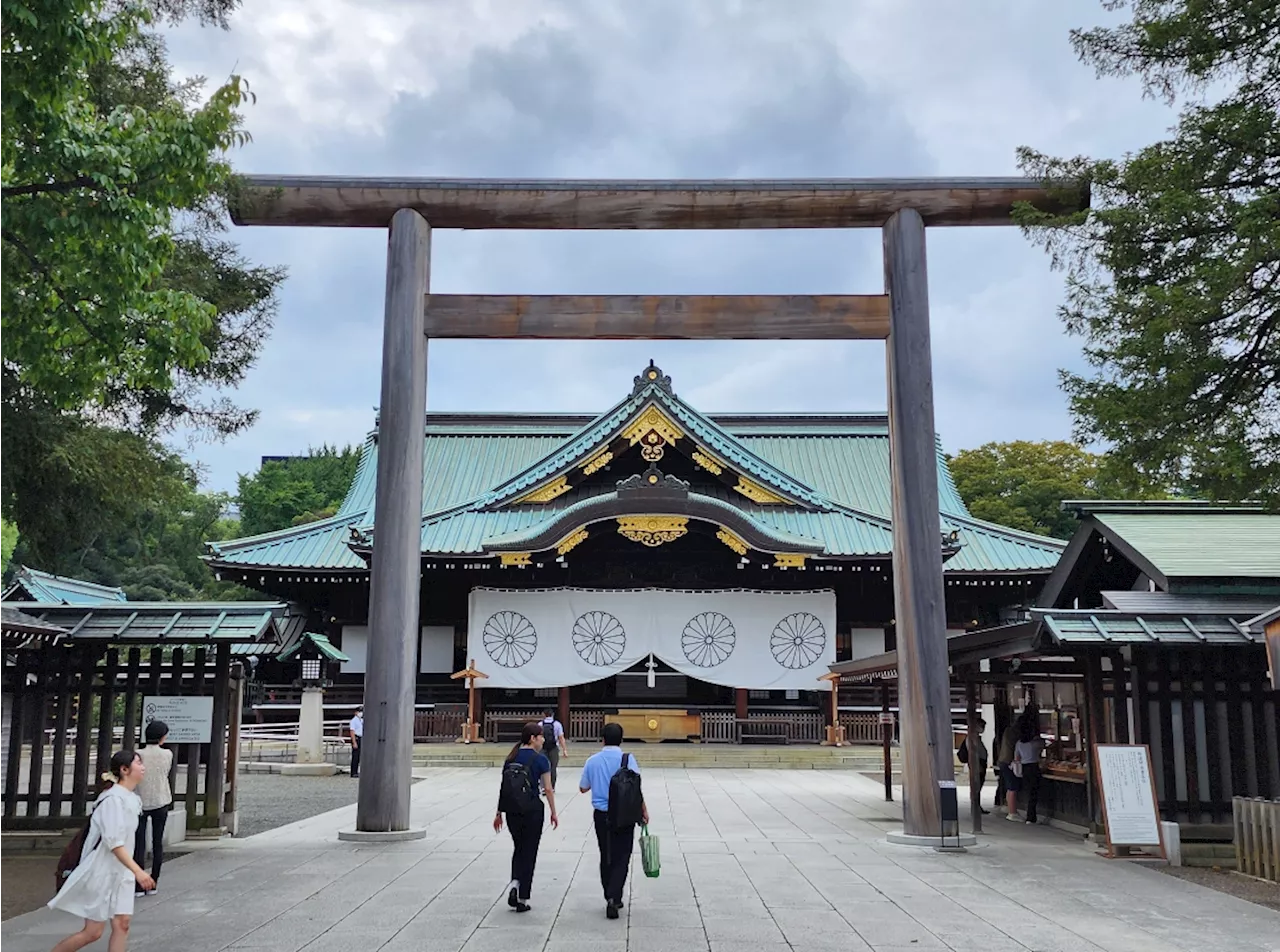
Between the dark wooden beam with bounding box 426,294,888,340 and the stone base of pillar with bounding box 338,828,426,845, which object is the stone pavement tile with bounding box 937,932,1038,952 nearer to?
the stone base of pillar with bounding box 338,828,426,845

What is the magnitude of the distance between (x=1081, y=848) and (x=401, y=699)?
6.86 meters

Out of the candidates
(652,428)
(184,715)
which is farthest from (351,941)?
(652,428)

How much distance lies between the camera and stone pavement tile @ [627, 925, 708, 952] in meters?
6.29

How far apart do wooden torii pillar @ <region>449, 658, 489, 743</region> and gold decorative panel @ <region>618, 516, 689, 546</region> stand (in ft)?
13.7

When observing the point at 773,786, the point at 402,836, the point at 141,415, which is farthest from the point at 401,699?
the point at 773,786

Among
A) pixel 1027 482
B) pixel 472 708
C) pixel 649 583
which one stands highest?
pixel 1027 482

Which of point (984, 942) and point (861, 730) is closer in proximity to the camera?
point (984, 942)

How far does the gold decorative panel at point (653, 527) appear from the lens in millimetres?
22697

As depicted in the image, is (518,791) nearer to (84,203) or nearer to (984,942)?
(984,942)

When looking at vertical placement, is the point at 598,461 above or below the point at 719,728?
above

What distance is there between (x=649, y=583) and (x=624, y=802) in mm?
Answer: 16668

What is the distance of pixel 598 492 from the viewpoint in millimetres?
25500

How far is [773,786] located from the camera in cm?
1761

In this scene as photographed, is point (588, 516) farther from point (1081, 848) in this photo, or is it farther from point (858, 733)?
point (1081, 848)
